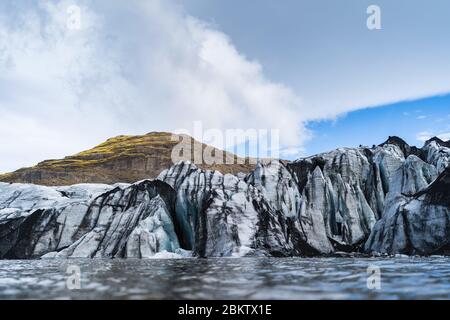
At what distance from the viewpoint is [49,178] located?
12444 cm

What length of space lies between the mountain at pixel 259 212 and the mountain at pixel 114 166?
49208 millimetres

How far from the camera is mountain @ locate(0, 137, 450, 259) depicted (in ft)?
147

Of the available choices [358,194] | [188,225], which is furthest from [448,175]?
[188,225]

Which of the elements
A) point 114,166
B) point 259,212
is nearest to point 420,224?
point 259,212

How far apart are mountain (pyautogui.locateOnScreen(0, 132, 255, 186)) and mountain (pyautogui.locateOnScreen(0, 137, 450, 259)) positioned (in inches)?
1937

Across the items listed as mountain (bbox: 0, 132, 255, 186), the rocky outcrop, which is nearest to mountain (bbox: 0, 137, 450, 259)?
the rocky outcrop

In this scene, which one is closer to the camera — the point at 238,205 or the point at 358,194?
the point at 238,205

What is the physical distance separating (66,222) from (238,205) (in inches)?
909

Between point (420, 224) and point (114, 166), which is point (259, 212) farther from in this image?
point (114, 166)

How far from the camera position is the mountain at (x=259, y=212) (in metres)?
44.9

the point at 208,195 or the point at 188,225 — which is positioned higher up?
the point at 208,195

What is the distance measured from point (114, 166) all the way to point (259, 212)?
94408 mm

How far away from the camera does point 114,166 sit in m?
135
